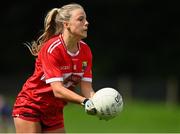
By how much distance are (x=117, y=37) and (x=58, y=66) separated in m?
27.0

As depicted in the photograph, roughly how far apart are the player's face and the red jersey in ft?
0.61

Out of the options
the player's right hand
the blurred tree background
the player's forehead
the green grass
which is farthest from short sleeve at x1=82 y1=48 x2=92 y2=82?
the blurred tree background

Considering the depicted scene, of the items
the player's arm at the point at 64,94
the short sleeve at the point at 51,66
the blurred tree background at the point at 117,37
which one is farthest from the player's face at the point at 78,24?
the blurred tree background at the point at 117,37

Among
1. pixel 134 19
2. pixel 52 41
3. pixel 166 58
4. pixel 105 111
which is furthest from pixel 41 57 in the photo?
pixel 134 19

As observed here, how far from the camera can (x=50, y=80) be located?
7766 mm

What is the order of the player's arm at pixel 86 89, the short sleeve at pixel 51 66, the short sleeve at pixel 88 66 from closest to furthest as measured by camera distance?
the short sleeve at pixel 51 66
the short sleeve at pixel 88 66
the player's arm at pixel 86 89

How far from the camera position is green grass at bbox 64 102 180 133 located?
19.0m

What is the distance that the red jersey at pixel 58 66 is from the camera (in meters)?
7.79

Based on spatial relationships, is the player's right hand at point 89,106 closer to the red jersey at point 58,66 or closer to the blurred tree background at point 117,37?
the red jersey at point 58,66

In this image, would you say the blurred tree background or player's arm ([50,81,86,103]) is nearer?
player's arm ([50,81,86,103])

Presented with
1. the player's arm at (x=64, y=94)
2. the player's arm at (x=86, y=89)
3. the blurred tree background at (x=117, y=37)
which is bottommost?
the blurred tree background at (x=117, y=37)

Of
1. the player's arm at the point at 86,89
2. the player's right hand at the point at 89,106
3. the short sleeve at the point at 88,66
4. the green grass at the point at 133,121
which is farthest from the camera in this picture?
the green grass at the point at 133,121

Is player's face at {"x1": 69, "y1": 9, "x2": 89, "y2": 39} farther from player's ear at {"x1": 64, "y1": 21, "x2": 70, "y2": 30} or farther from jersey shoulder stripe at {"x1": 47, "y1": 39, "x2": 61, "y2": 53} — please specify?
jersey shoulder stripe at {"x1": 47, "y1": 39, "x2": 61, "y2": 53}

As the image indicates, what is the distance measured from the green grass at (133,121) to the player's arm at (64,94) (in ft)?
33.2
